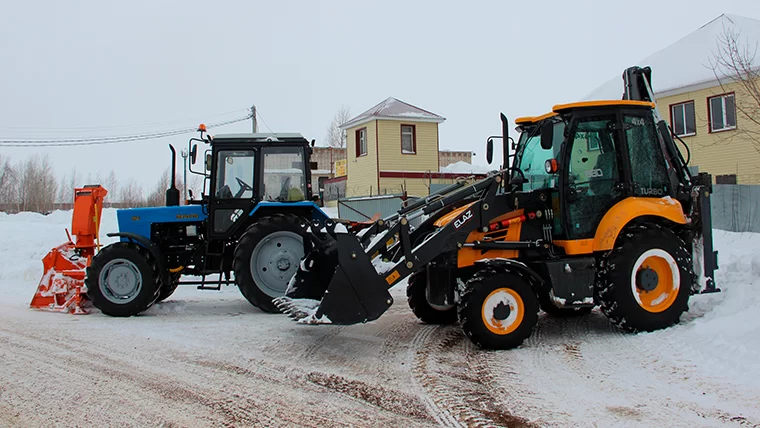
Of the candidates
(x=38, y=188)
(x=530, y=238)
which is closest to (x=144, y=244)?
(x=530, y=238)

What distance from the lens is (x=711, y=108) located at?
19172 millimetres

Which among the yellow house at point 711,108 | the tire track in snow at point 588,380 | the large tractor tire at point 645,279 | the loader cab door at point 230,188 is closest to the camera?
the tire track in snow at point 588,380

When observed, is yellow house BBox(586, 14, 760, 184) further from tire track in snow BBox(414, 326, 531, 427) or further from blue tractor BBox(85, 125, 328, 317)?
tire track in snow BBox(414, 326, 531, 427)

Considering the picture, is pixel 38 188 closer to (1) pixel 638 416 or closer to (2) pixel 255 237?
(2) pixel 255 237

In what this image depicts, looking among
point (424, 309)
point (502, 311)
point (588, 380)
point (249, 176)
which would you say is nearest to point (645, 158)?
point (502, 311)

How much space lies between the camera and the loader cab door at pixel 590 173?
632cm

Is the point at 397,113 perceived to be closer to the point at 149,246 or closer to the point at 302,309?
the point at 149,246

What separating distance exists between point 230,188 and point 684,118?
56.2 ft

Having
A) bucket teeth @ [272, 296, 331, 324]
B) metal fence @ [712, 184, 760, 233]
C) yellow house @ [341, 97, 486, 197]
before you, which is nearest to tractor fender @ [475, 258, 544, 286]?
bucket teeth @ [272, 296, 331, 324]

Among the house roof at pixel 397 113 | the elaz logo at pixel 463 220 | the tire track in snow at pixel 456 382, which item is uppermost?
the house roof at pixel 397 113

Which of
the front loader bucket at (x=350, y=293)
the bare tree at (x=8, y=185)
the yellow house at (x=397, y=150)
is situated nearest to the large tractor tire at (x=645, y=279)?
the front loader bucket at (x=350, y=293)

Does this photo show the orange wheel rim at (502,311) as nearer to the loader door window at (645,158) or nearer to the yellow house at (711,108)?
the loader door window at (645,158)

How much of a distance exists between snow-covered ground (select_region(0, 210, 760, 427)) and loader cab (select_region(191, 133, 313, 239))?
1.63 meters

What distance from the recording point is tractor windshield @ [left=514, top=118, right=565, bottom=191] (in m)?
6.48
